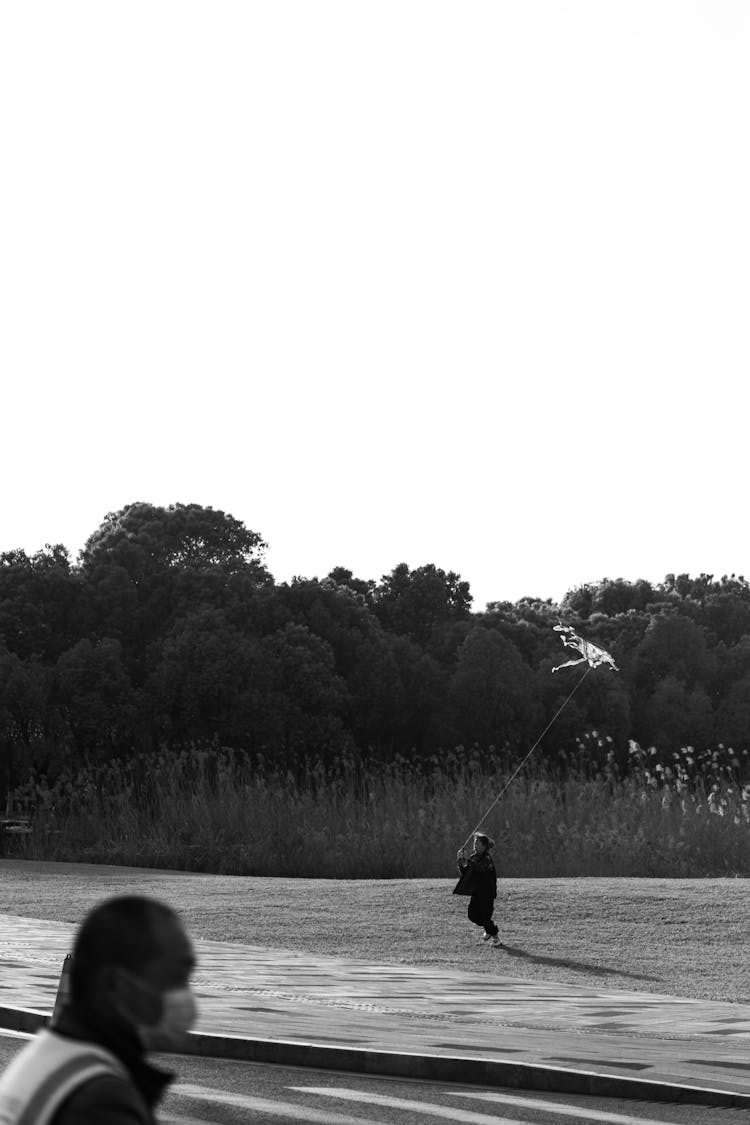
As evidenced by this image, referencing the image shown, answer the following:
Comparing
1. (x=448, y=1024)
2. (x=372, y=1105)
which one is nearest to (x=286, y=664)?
(x=448, y=1024)

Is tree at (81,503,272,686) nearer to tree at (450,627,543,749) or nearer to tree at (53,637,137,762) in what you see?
tree at (53,637,137,762)

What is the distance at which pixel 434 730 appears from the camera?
176ft

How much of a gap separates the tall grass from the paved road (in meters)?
17.2

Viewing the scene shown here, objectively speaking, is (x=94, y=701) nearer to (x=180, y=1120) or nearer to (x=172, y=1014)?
(x=180, y=1120)

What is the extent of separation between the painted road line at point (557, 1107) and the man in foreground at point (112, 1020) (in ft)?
22.2

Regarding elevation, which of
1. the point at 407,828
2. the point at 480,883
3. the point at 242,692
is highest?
the point at 242,692

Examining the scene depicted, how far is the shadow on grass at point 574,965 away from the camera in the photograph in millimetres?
17188

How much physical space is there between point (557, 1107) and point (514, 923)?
1168cm

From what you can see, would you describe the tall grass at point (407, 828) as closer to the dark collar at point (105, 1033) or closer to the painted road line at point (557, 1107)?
the painted road line at point (557, 1107)

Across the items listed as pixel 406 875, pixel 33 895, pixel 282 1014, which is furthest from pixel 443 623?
pixel 282 1014

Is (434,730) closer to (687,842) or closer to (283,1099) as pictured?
(687,842)

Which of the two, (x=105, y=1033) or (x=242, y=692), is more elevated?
(x=242, y=692)

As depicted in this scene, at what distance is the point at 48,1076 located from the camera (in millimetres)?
2678

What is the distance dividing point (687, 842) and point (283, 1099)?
18.8 metres
